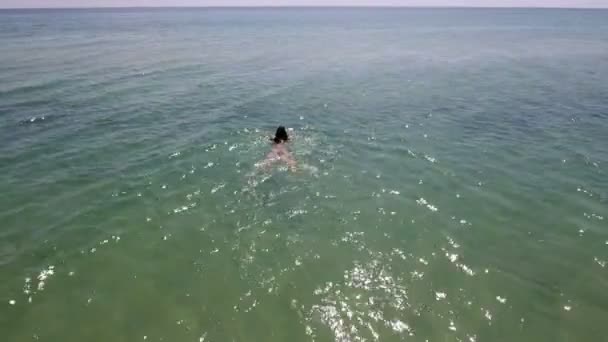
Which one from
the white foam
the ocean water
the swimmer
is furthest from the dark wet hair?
the white foam

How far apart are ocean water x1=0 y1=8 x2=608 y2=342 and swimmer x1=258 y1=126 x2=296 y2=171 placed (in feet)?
2.02

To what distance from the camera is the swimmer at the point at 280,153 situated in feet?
58.7

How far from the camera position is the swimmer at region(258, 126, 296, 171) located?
17.9m

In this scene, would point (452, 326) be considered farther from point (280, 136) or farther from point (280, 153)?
point (280, 136)

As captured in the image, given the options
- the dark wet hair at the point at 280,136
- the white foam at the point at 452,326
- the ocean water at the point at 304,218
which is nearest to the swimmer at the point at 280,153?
the dark wet hair at the point at 280,136

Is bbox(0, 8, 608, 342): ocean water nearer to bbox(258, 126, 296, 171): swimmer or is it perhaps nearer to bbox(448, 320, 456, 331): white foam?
bbox(448, 320, 456, 331): white foam

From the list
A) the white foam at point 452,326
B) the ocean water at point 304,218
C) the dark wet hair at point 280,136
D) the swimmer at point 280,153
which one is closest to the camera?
the white foam at point 452,326

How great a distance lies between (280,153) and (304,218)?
526 cm

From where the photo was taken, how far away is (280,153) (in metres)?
18.6

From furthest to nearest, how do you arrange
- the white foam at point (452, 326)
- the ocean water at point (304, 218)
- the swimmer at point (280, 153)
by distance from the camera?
1. the swimmer at point (280, 153)
2. the ocean water at point (304, 218)
3. the white foam at point (452, 326)

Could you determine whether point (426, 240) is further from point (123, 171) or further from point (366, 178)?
point (123, 171)

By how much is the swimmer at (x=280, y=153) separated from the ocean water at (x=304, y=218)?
62 cm

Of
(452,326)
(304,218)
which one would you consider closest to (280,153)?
(304,218)

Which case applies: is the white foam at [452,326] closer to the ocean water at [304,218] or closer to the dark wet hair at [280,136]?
the ocean water at [304,218]
